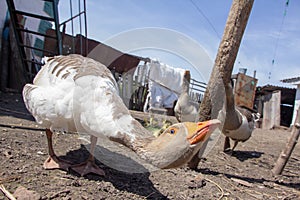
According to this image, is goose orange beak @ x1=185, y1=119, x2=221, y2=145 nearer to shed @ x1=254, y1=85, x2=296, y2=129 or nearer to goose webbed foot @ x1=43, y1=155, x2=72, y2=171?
goose webbed foot @ x1=43, y1=155, x2=72, y2=171

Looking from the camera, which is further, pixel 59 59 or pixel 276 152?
pixel 276 152

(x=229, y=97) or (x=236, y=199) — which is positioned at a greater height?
(x=229, y=97)

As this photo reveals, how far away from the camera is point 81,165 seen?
2.95 m

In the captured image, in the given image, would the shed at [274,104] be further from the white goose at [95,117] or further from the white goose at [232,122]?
the white goose at [95,117]

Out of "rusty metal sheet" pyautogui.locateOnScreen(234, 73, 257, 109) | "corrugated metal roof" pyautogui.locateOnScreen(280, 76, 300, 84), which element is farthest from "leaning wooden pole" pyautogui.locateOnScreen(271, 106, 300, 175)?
"corrugated metal roof" pyautogui.locateOnScreen(280, 76, 300, 84)

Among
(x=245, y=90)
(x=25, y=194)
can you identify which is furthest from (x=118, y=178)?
(x=245, y=90)

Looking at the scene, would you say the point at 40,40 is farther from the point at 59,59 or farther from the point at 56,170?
the point at 56,170

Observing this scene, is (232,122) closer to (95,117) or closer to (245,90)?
(95,117)

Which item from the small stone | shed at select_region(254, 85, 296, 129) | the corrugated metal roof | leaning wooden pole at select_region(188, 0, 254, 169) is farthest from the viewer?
the corrugated metal roof

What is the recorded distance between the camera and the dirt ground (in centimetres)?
245

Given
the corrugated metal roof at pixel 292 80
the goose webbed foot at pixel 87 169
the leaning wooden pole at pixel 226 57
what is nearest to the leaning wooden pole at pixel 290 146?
the leaning wooden pole at pixel 226 57

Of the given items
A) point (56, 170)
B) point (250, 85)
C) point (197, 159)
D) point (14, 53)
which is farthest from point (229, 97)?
point (250, 85)

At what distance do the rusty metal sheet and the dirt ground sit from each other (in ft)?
35.2

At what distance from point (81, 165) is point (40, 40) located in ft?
31.2
